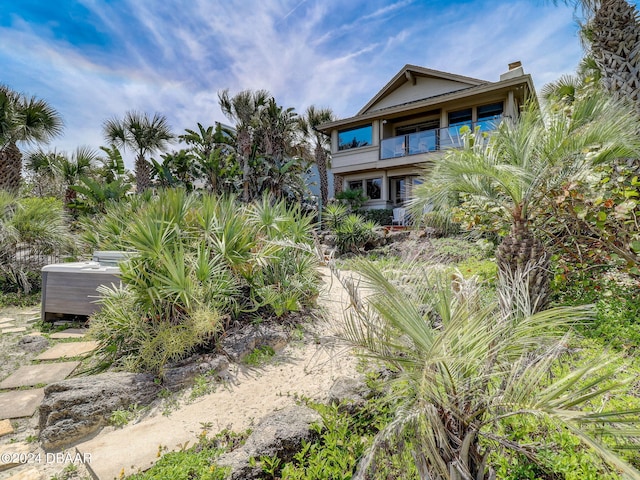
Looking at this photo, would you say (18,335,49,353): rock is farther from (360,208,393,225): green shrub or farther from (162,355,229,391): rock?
(360,208,393,225): green shrub

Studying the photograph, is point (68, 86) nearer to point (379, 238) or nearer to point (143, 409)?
point (143, 409)

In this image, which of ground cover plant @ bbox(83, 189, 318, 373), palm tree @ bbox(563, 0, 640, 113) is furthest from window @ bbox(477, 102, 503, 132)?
ground cover plant @ bbox(83, 189, 318, 373)

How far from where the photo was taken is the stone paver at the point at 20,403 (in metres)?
3.50

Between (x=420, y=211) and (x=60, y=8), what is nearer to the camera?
(x=420, y=211)

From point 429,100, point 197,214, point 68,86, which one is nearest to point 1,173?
point 68,86

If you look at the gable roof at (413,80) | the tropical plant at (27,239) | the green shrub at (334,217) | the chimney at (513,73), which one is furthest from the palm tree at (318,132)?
the tropical plant at (27,239)

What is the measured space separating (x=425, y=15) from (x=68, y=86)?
31.2 ft

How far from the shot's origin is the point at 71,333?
5.82m

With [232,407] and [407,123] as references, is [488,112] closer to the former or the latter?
[407,123]

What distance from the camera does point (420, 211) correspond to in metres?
5.46

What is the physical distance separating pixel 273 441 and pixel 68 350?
4.56 meters

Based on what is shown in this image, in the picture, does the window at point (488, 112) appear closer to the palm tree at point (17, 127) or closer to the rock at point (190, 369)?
the rock at point (190, 369)

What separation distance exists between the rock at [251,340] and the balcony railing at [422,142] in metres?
13.0

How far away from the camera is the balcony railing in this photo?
49.9 feet
